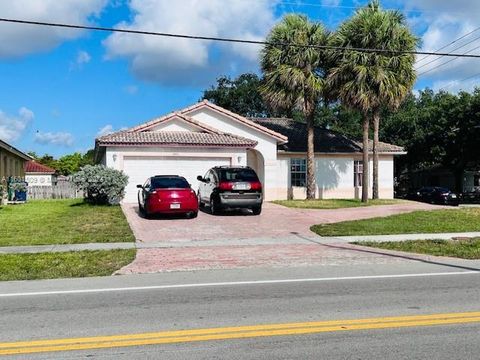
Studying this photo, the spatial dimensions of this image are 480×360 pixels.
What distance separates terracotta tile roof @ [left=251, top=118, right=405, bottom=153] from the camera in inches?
1307

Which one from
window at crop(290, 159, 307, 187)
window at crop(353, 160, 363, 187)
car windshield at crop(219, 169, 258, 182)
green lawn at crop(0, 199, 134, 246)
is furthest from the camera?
window at crop(353, 160, 363, 187)

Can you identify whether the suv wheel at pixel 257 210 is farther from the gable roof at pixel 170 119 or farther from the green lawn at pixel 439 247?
the gable roof at pixel 170 119

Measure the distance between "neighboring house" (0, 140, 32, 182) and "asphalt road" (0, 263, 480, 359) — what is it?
70.9ft

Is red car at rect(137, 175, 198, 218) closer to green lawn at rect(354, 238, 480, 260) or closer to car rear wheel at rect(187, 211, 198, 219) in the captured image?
car rear wheel at rect(187, 211, 198, 219)

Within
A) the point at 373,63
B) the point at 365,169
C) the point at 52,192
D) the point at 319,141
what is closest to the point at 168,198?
the point at 365,169

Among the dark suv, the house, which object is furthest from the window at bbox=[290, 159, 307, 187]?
the dark suv

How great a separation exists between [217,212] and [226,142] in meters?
6.91

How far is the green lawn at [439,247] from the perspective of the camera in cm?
1261

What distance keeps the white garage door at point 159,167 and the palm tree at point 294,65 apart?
204 inches

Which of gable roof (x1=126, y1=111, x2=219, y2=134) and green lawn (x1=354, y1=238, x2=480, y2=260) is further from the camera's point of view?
gable roof (x1=126, y1=111, x2=219, y2=134)

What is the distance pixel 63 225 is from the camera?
17281 mm

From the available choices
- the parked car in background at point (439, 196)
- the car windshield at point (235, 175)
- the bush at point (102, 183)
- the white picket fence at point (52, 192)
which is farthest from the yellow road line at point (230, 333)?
the parked car in background at point (439, 196)

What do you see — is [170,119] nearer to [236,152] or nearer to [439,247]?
[236,152]

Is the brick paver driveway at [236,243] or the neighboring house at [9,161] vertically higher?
the neighboring house at [9,161]
